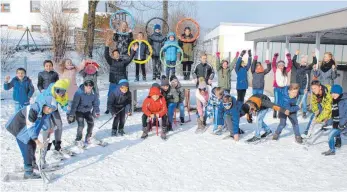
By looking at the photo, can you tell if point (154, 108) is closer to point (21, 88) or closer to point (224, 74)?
point (224, 74)

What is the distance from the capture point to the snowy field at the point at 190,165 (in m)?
4.68

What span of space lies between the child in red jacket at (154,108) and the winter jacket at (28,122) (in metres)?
2.58

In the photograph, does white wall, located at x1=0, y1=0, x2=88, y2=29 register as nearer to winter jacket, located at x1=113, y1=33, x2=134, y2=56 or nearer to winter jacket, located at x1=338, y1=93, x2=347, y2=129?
winter jacket, located at x1=113, y1=33, x2=134, y2=56

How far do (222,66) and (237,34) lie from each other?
80.7ft

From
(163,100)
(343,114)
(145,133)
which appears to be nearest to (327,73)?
(343,114)

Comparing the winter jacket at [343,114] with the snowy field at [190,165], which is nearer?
the snowy field at [190,165]

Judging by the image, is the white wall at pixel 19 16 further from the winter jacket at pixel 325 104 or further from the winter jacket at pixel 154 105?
the winter jacket at pixel 325 104

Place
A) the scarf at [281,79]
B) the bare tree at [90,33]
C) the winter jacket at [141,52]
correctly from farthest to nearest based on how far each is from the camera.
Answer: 1. the bare tree at [90,33]
2. the winter jacket at [141,52]
3. the scarf at [281,79]

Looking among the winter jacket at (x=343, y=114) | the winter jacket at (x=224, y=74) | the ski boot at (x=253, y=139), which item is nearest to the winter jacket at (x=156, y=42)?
the winter jacket at (x=224, y=74)

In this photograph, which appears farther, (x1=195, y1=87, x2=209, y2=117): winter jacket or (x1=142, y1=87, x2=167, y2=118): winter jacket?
(x1=195, y1=87, x2=209, y2=117): winter jacket

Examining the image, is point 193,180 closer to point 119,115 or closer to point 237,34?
point 119,115

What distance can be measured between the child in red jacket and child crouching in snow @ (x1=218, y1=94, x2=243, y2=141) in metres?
1.24

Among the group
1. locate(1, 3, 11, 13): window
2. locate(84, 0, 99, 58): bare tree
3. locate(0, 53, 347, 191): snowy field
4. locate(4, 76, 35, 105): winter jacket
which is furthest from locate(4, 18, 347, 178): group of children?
locate(1, 3, 11, 13): window

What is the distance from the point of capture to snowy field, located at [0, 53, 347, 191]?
4676 mm
